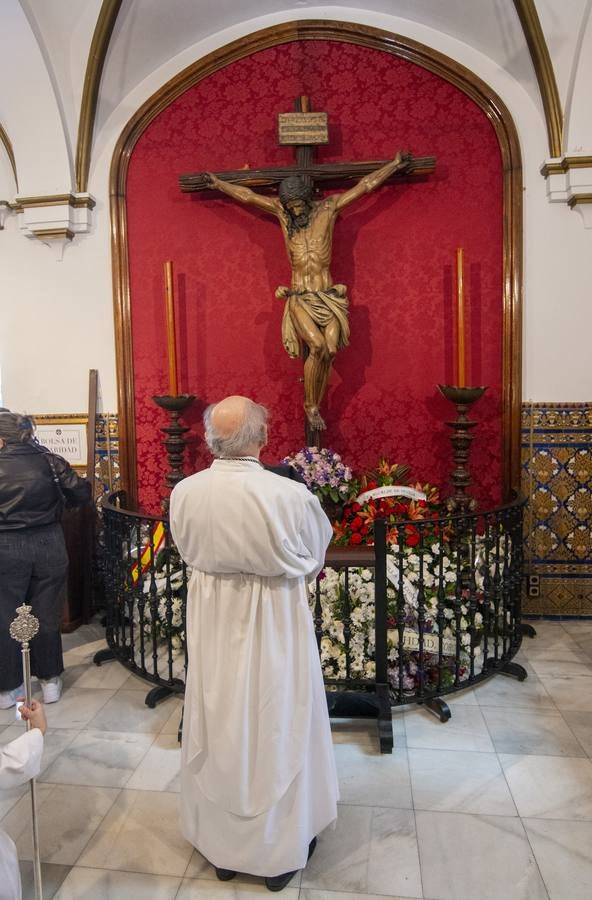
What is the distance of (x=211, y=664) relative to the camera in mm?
2006

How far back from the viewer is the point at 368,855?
2156 millimetres

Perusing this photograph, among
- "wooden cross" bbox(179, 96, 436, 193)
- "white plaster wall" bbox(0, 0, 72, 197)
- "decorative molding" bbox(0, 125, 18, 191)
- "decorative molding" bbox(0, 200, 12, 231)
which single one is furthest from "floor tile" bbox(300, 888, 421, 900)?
"decorative molding" bbox(0, 125, 18, 191)

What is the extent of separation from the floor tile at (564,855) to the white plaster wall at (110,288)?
9.14 ft

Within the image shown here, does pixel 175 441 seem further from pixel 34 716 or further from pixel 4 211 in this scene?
pixel 34 716

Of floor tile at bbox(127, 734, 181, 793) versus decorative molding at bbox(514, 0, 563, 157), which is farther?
decorative molding at bbox(514, 0, 563, 157)

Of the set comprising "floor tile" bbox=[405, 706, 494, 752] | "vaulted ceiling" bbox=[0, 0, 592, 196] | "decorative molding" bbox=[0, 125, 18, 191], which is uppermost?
"vaulted ceiling" bbox=[0, 0, 592, 196]

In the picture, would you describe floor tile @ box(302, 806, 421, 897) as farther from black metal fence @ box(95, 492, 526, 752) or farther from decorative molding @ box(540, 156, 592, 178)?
decorative molding @ box(540, 156, 592, 178)

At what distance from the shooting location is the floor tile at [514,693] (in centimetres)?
317

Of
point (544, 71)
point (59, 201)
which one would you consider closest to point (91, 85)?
point (59, 201)

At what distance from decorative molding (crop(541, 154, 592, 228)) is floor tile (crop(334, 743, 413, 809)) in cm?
355

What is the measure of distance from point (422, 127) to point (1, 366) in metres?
3.57

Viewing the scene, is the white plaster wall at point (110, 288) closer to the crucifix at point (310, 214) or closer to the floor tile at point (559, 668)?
the crucifix at point (310, 214)

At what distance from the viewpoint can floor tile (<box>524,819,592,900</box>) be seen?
1986 mm

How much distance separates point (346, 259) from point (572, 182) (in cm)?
154
